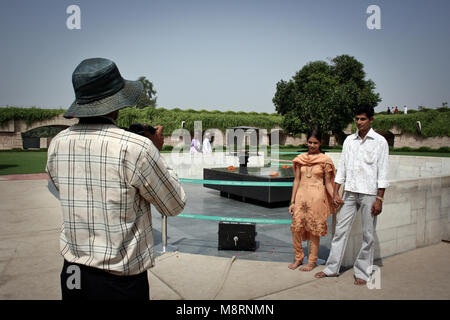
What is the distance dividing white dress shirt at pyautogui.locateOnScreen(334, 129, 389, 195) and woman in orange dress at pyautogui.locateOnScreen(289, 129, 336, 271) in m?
0.30

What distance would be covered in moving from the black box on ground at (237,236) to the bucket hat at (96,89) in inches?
135

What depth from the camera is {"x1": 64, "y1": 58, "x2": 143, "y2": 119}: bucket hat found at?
164cm

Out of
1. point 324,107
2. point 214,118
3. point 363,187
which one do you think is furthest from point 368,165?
point 214,118

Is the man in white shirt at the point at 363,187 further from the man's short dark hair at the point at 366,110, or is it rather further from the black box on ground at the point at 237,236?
the black box on ground at the point at 237,236

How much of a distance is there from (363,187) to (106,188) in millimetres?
2947

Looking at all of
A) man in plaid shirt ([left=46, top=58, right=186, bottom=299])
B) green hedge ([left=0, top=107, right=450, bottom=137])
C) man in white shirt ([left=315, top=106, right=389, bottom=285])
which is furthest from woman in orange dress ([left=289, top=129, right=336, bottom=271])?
green hedge ([left=0, top=107, right=450, bottom=137])

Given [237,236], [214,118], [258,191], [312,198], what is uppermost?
[214,118]

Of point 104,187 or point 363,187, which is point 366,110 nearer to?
point 363,187

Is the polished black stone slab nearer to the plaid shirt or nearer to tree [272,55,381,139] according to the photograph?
the plaid shirt

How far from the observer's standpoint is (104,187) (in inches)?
63.3

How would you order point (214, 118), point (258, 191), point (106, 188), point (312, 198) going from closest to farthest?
1. point (106, 188)
2. point (312, 198)
3. point (258, 191)
4. point (214, 118)

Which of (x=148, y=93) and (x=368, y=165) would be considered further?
(x=148, y=93)

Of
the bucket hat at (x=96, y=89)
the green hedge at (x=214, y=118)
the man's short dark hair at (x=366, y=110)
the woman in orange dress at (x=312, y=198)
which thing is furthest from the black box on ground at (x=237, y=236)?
the green hedge at (x=214, y=118)

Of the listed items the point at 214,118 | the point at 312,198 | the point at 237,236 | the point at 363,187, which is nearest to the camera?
the point at 363,187
